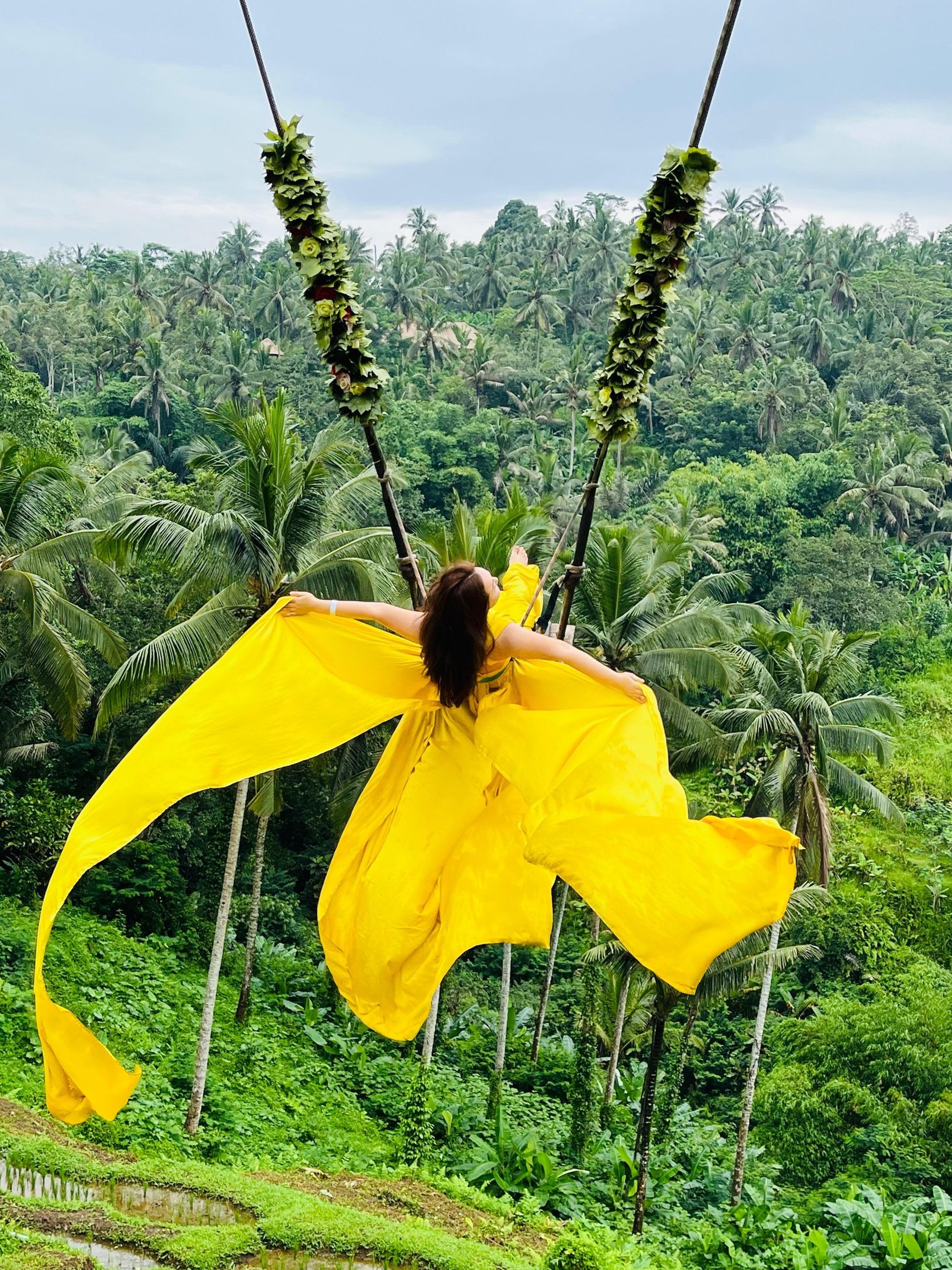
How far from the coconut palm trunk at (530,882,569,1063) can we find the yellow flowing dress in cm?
1394

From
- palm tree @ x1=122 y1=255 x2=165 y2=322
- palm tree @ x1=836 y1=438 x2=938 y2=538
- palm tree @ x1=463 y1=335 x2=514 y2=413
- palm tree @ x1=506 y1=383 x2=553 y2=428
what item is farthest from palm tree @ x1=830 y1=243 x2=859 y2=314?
palm tree @ x1=122 y1=255 x2=165 y2=322

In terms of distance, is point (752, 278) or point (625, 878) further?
point (752, 278)

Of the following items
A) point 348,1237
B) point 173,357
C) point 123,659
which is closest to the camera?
point 348,1237

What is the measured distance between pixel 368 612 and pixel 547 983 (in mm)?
14870

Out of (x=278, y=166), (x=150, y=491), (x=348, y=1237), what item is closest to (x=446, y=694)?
(x=278, y=166)

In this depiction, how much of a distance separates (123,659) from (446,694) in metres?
13.1

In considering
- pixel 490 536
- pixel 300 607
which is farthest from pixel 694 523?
pixel 300 607

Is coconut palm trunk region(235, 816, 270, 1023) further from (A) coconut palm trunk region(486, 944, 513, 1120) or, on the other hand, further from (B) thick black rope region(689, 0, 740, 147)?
(B) thick black rope region(689, 0, 740, 147)

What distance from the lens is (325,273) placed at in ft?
13.1

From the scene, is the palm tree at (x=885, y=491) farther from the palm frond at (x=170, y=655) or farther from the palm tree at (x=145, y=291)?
the palm tree at (x=145, y=291)

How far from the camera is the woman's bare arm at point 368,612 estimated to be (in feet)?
12.6

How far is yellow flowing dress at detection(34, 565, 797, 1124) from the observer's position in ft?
11.5

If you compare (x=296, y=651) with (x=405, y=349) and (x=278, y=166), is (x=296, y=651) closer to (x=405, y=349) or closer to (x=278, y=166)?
(x=278, y=166)

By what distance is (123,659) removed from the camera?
16031 millimetres
